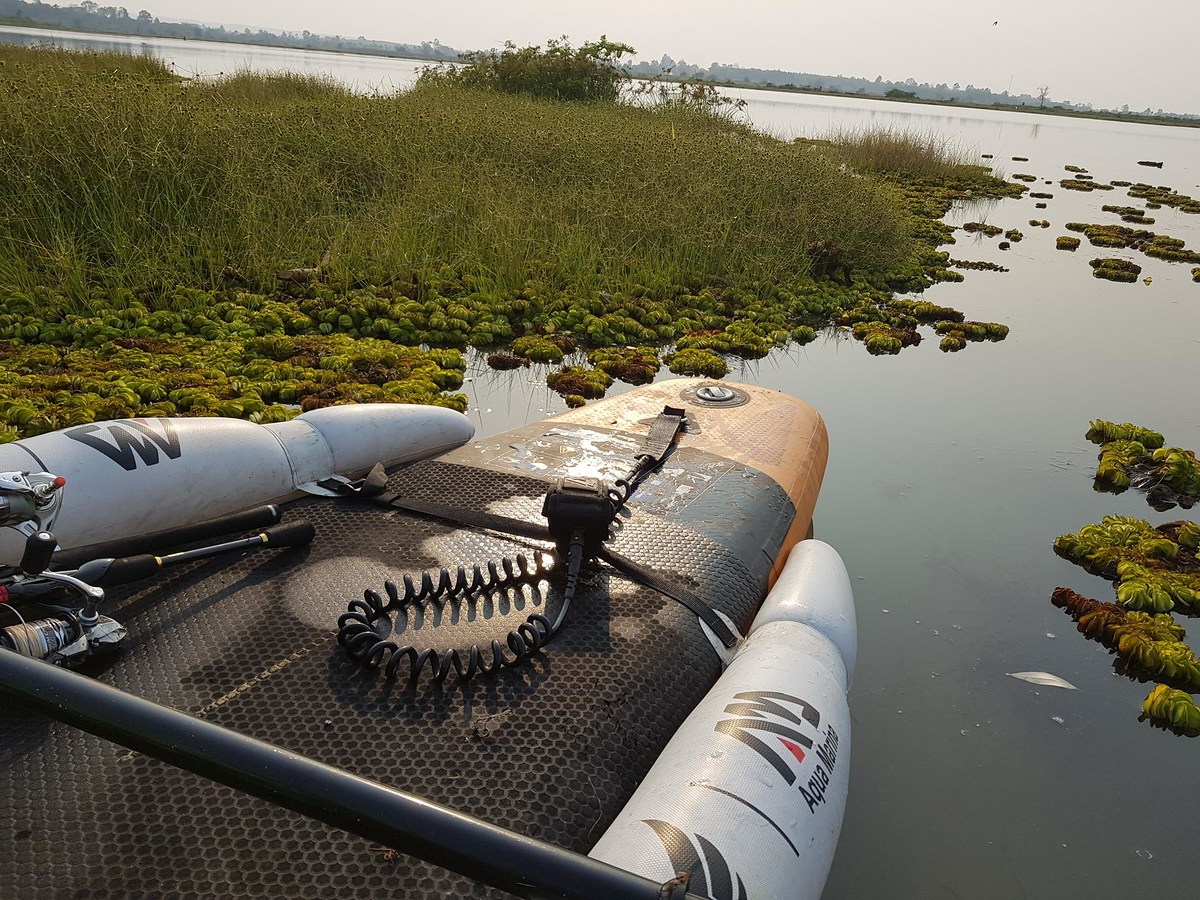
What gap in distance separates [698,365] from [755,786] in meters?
4.72

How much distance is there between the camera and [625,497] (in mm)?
2996

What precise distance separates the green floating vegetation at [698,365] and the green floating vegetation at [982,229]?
915cm

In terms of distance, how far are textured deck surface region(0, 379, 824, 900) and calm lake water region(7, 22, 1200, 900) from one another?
777 mm

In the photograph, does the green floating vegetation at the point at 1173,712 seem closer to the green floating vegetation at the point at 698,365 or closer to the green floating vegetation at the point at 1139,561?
the green floating vegetation at the point at 1139,561

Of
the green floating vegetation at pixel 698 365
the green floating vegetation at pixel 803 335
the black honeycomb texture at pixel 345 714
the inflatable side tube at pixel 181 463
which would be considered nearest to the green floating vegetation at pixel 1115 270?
the green floating vegetation at pixel 803 335

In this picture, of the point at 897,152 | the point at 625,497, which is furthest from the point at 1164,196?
the point at 625,497

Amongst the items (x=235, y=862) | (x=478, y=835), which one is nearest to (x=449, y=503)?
(x=235, y=862)

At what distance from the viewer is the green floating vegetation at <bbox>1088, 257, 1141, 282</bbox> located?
34.1ft

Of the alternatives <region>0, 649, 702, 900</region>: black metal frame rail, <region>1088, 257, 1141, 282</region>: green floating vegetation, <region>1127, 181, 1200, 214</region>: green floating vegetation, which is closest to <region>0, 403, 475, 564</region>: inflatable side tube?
<region>0, 649, 702, 900</region>: black metal frame rail

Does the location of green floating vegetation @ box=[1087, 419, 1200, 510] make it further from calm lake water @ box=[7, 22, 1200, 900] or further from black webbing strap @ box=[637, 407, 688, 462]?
black webbing strap @ box=[637, 407, 688, 462]

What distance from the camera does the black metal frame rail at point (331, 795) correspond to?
2.86ft

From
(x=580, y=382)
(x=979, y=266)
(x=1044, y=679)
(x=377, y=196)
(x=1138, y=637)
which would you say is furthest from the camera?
(x=979, y=266)

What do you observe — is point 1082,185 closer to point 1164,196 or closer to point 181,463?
point 1164,196

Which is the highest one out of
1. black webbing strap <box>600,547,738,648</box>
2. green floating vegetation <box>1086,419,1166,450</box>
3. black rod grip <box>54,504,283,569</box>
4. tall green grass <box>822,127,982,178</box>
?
tall green grass <box>822,127,982,178</box>
